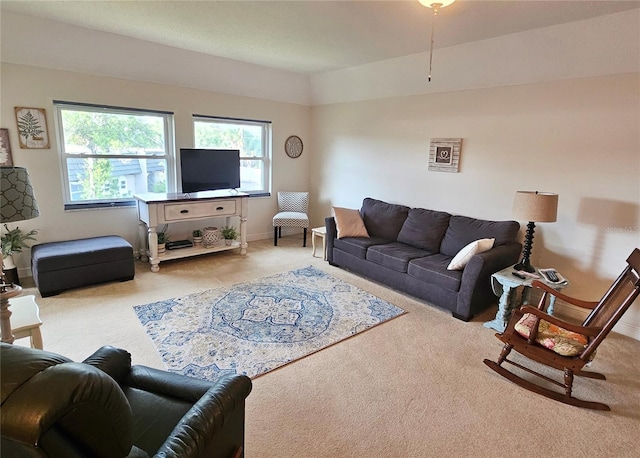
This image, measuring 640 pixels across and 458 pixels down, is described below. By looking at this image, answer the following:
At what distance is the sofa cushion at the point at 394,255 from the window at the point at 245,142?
252 centimetres

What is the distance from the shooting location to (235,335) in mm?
2836

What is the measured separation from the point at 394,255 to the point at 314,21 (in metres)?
2.39

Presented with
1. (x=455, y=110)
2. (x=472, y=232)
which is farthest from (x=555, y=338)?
(x=455, y=110)

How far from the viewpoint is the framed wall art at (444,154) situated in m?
4.07

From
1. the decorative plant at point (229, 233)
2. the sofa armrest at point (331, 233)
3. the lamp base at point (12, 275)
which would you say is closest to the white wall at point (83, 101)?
the lamp base at point (12, 275)

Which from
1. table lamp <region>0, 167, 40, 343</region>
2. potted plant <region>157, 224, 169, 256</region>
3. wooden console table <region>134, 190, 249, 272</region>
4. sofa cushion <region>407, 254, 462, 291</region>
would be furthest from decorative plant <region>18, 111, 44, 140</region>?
sofa cushion <region>407, 254, 462, 291</region>

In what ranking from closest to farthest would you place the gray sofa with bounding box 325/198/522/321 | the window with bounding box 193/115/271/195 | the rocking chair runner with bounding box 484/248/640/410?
the rocking chair runner with bounding box 484/248/640/410, the gray sofa with bounding box 325/198/522/321, the window with bounding box 193/115/271/195

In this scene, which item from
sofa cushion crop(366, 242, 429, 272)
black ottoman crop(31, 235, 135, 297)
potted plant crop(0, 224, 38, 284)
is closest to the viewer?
black ottoman crop(31, 235, 135, 297)

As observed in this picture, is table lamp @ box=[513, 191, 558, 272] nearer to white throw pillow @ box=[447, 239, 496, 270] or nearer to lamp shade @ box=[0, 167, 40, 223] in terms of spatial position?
white throw pillow @ box=[447, 239, 496, 270]

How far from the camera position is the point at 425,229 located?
408 cm

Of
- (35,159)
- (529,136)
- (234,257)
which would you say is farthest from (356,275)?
(35,159)

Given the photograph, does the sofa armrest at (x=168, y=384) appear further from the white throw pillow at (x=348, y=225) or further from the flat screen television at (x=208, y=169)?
the flat screen television at (x=208, y=169)

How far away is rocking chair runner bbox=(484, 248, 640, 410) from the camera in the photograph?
6.86ft

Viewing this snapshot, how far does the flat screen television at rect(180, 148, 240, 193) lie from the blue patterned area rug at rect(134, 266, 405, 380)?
1554 millimetres
